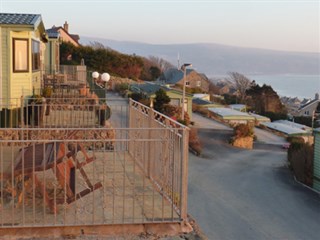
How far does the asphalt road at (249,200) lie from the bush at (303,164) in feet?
1.48

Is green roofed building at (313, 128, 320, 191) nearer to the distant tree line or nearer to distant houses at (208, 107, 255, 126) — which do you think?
distant houses at (208, 107, 255, 126)

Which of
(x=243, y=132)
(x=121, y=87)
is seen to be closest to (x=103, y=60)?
(x=121, y=87)

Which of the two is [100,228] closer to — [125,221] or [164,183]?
[125,221]

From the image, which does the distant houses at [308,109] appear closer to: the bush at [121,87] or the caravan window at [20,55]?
the bush at [121,87]

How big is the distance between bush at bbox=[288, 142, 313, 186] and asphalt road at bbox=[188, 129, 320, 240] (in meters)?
0.45

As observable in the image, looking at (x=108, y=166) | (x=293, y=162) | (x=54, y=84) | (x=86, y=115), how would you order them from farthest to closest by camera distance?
(x=293, y=162) → (x=54, y=84) → (x=86, y=115) → (x=108, y=166)

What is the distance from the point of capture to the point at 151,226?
5.02 meters

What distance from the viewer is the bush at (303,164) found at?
2053cm

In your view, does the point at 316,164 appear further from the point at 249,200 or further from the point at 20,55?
the point at 20,55

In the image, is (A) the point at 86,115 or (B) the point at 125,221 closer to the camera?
(B) the point at 125,221

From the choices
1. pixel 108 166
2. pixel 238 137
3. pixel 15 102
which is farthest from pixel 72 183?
pixel 238 137

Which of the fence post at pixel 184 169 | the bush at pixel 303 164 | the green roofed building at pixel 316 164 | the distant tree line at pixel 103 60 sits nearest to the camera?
the fence post at pixel 184 169

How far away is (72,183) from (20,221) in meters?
0.77

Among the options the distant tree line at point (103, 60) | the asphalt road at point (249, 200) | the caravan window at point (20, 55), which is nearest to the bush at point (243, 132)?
the asphalt road at point (249, 200)
